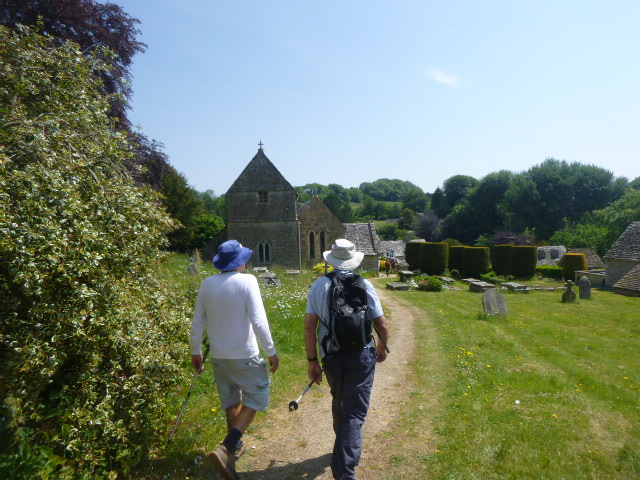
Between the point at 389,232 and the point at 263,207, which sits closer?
the point at 263,207

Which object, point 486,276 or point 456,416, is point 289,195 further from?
point 456,416

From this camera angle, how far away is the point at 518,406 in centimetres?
615

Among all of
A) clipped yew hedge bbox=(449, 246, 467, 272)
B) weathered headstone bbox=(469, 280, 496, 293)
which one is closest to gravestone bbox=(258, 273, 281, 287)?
weathered headstone bbox=(469, 280, 496, 293)

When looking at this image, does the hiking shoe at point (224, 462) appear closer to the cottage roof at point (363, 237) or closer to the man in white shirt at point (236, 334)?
the man in white shirt at point (236, 334)

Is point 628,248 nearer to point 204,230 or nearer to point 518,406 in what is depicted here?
point 518,406

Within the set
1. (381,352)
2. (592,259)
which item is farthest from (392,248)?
(381,352)

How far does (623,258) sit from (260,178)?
86.8 feet

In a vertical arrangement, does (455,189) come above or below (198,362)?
above

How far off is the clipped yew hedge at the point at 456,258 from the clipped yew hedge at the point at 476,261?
2.07ft

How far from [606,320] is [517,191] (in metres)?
53.6

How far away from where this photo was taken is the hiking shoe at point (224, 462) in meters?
3.81

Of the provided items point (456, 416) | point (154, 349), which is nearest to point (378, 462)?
point (456, 416)

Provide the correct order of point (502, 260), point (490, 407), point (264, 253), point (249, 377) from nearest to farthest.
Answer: point (249, 377) < point (490, 407) < point (264, 253) < point (502, 260)

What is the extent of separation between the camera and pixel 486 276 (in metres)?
31.4
